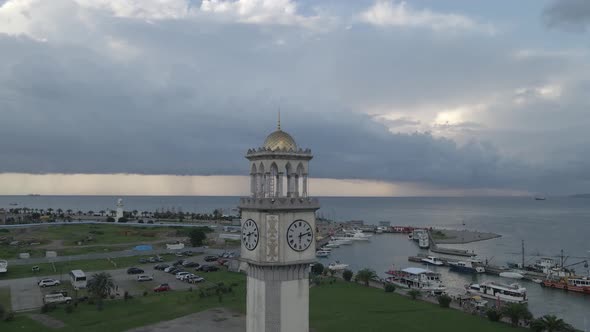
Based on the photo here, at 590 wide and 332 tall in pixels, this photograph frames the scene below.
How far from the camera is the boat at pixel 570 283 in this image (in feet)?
221

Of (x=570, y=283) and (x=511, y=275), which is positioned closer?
(x=570, y=283)

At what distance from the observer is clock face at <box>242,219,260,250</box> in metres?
17.9

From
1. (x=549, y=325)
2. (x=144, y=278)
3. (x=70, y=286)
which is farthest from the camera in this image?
(x=144, y=278)

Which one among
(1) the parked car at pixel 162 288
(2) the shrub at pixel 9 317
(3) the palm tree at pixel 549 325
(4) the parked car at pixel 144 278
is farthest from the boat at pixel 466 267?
(2) the shrub at pixel 9 317

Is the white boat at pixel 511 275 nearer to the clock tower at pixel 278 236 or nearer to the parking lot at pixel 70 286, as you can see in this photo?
the parking lot at pixel 70 286

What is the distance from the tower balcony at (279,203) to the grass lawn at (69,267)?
50.1 meters

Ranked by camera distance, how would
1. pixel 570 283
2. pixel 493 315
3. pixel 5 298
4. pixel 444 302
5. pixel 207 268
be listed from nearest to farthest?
1. pixel 493 315
2. pixel 5 298
3. pixel 444 302
4. pixel 207 268
5. pixel 570 283

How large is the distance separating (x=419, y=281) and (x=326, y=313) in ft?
106

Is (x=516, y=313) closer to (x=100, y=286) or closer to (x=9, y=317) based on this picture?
(x=100, y=286)

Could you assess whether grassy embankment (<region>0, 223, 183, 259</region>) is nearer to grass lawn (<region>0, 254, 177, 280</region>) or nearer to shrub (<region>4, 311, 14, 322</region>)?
grass lawn (<region>0, 254, 177, 280</region>)

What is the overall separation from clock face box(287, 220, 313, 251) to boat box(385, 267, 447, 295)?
52172mm

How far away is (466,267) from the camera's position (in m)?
87.1

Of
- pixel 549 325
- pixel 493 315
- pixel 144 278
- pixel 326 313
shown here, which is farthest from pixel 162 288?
pixel 549 325

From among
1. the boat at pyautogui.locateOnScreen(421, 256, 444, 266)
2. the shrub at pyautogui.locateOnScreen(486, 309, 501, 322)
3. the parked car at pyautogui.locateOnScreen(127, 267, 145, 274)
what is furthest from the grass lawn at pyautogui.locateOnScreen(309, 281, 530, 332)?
the boat at pyautogui.locateOnScreen(421, 256, 444, 266)
